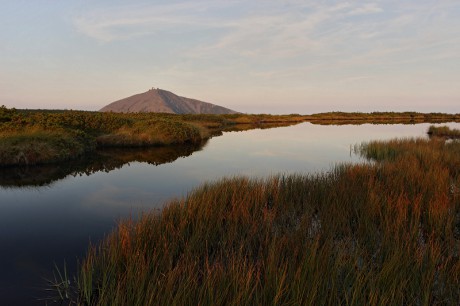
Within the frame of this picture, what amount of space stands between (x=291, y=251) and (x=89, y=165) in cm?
1888

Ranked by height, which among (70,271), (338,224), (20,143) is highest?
(20,143)

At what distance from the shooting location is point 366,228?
22.4 ft

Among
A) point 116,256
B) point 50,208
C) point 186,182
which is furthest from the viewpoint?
point 186,182

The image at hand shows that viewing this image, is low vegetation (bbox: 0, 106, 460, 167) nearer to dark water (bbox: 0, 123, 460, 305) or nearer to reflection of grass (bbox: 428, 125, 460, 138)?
dark water (bbox: 0, 123, 460, 305)

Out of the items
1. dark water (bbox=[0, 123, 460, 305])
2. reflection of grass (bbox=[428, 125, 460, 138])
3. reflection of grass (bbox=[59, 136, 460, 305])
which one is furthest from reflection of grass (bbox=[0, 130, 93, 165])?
reflection of grass (bbox=[428, 125, 460, 138])

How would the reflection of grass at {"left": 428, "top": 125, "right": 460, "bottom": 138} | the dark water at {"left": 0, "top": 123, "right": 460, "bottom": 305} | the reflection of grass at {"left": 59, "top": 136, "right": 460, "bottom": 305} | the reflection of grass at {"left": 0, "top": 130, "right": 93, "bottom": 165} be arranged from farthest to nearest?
the reflection of grass at {"left": 428, "top": 125, "right": 460, "bottom": 138} < the reflection of grass at {"left": 0, "top": 130, "right": 93, "bottom": 165} < the dark water at {"left": 0, "top": 123, "right": 460, "bottom": 305} < the reflection of grass at {"left": 59, "top": 136, "right": 460, "bottom": 305}

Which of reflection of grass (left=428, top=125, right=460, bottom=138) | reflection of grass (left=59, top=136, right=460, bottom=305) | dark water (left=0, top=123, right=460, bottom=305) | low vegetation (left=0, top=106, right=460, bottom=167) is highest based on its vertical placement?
low vegetation (left=0, top=106, right=460, bottom=167)

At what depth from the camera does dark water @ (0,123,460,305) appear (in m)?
7.64

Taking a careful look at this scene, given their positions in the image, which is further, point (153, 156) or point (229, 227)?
point (153, 156)

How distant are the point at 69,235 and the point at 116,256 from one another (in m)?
4.69

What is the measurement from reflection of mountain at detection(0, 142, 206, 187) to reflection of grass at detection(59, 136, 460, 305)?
11.3 metres

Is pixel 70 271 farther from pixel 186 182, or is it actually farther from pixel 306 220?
pixel 186 182

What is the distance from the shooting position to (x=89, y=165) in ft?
69.3

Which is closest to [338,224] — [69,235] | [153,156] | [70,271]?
[70,271]
